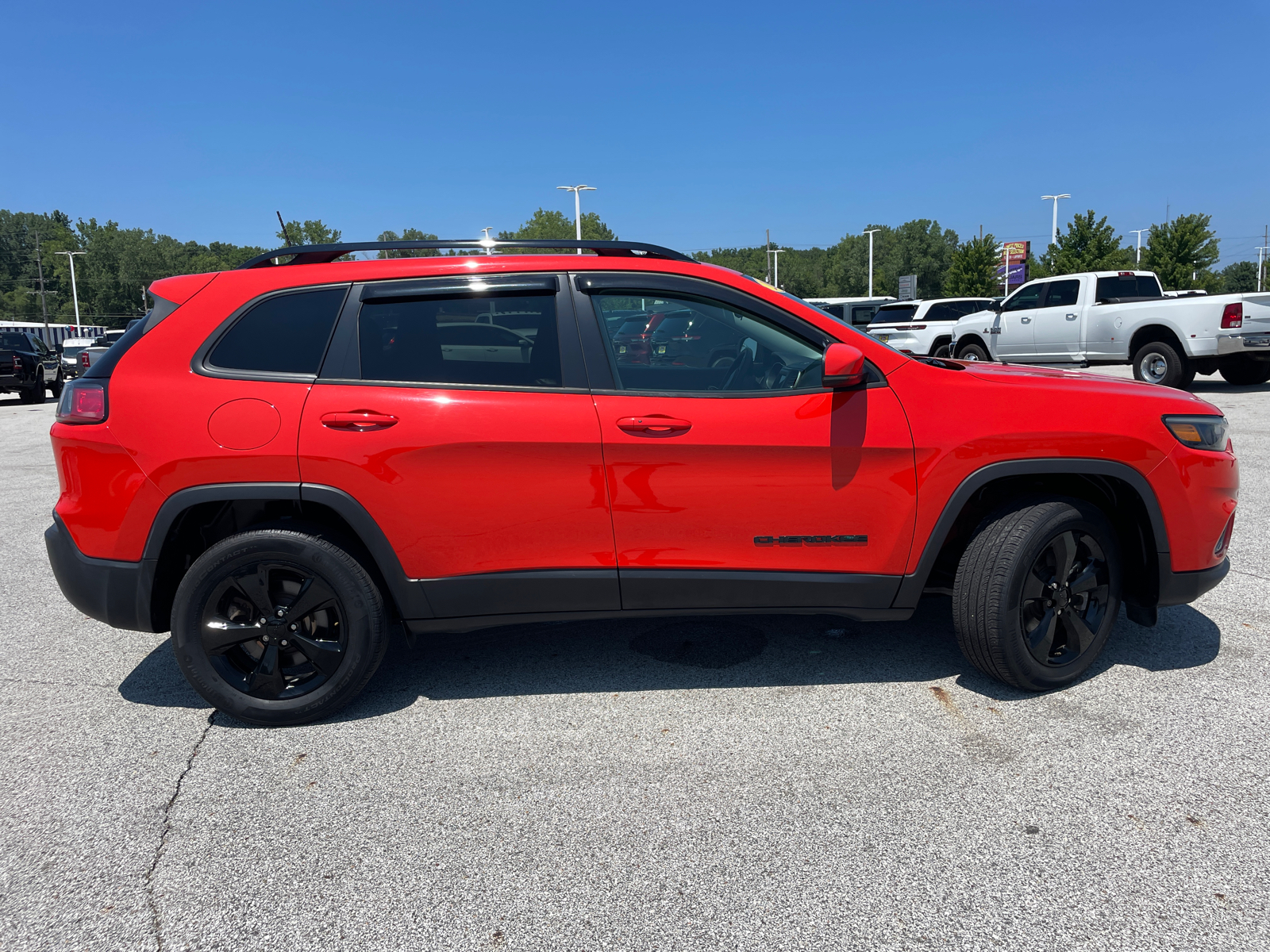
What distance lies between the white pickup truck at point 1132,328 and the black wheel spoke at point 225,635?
13574mm

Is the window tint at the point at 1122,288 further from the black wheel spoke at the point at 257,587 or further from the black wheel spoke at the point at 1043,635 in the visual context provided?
the black wheel spoke at the point at 257,587

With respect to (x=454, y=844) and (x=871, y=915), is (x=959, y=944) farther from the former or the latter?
(x=454, y=844)

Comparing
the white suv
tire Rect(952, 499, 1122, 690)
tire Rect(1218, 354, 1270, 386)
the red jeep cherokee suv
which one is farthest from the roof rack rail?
the white suv

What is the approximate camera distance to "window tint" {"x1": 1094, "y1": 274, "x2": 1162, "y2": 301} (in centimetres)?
1452

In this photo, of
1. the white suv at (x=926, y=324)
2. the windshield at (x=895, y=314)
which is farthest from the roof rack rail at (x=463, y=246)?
the windshield at (x=895, y=314)

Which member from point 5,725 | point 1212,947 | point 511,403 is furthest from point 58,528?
point 1212,947

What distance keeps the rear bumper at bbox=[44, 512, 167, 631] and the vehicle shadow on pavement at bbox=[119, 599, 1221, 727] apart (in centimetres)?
49

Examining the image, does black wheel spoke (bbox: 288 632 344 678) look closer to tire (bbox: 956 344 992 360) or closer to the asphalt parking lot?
the asphalt parking lot

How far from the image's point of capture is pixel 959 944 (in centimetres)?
206

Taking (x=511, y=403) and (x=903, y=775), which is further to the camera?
(x=511, y=403)

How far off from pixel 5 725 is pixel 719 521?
9.36 feet

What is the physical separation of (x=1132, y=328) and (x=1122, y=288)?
4.75ft

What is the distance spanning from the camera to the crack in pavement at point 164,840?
7.21 ft

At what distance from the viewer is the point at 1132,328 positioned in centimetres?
1350
